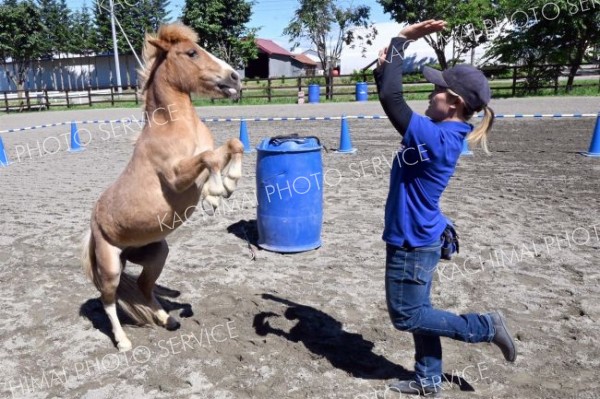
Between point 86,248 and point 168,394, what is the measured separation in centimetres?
129

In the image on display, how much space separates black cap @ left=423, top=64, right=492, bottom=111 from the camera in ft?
8.04

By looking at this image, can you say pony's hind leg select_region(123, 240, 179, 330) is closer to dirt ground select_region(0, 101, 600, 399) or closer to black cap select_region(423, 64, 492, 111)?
dirt ground select_region(0, 101, 600, 399)

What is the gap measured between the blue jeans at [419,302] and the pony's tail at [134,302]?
2.06m

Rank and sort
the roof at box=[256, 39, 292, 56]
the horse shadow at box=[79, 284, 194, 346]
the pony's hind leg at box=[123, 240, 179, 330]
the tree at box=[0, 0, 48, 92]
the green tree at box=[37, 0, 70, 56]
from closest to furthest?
1. the pony's hind leg at box=[123, 240, 179, 330]
2. the horse shadow at box=[79, 284, 194, 346]
3. the tree at box=[0, 0, 48, 92]
4. the green tree at box=[37, 0, 70, 56]
5. the roof at box=[256, 39, 292, 56]

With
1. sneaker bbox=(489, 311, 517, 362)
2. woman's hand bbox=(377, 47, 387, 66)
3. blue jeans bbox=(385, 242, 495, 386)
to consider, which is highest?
woman's hand bbox=(377, 47, 387, 66)

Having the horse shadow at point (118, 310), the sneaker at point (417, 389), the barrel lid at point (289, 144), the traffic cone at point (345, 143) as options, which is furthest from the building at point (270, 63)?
the sneaker at point (417, 389)

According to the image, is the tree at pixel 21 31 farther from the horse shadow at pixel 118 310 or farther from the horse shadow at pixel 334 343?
the horse shadow at pixel 334 343

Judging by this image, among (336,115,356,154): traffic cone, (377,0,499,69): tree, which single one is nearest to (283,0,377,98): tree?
(377,0,499,69): tree

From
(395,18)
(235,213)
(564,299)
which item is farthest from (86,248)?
(395,18)

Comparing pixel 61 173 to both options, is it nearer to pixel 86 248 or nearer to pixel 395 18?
pixel 86 248

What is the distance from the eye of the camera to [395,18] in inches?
1502

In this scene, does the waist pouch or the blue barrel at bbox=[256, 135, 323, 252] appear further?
the blue barrel at bbox=[256, 135, 323, 252]

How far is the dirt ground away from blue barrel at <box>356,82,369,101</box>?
16.5 metres

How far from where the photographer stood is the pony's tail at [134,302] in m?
3.81
